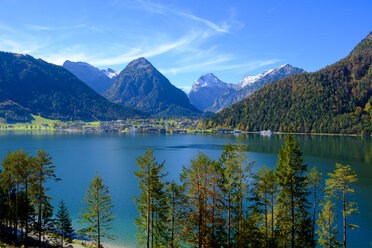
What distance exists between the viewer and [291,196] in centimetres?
3008

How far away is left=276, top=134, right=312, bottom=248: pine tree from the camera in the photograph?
29.9 metres

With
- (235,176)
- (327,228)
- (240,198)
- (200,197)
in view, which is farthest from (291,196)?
(200,197)

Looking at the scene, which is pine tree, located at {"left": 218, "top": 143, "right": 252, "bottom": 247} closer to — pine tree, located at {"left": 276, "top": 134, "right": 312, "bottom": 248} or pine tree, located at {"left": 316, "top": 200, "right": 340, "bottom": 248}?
pine tree, located at {"left": 276, "top": 134, "right": 312, "bottom": 248}

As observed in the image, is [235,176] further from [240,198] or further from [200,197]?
[200,197]

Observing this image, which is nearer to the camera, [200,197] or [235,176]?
[200,197]

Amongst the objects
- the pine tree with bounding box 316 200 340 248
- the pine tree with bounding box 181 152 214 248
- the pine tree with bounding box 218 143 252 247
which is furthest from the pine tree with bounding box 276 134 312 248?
the pine tree with bounding box 181 152 214 248

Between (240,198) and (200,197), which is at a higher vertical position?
(200,197)

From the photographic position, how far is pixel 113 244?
1542 inches

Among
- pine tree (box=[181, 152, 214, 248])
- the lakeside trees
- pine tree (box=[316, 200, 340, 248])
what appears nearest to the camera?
pine tree (box=[181, 152, 214, 248])

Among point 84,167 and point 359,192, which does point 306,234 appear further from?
point 84,167

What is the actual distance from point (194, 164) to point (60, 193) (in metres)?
46.4

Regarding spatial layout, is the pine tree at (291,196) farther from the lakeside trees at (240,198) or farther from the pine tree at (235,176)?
the pine tree at (235,176)

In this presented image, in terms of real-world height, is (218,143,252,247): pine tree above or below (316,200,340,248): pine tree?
above

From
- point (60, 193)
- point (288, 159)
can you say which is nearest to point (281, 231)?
point (288, 159)
